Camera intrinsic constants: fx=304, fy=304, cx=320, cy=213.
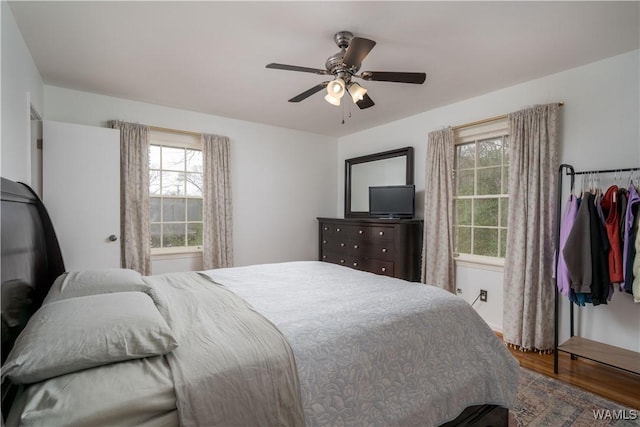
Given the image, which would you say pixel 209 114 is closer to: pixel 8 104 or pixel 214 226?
pixel 214 226

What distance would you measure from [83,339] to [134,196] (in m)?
2.96

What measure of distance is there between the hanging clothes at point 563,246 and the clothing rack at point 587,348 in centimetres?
4

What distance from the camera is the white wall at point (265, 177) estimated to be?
3674 millimetres

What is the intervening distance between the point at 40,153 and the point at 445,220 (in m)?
4.33

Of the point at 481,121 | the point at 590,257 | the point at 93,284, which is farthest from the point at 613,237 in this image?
the point at 93,284

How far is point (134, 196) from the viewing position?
352cm

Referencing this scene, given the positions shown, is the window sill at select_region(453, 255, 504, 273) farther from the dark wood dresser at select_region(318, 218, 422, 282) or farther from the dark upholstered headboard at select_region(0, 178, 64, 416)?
the dark upholstered headboard at select_region(0, 178, 64, 416)

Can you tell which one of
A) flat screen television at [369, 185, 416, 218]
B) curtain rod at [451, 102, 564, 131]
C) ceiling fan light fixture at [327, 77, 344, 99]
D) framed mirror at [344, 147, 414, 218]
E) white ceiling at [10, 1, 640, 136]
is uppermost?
white ceiling at [10, 1, 640, 136]

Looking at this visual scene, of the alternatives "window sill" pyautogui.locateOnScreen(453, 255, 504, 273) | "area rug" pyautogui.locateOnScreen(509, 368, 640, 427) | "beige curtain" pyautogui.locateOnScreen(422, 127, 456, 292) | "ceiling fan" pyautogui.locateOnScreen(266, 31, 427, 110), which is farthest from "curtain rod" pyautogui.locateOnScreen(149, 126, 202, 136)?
"area rug" pyautogui.locateOnScreen(509, 368, 640, 427)

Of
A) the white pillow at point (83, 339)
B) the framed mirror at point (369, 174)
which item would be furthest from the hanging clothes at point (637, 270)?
the white pillow at point (83, 339)

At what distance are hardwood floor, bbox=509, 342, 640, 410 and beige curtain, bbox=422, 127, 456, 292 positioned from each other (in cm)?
110

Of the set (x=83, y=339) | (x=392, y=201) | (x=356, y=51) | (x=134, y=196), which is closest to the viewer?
(x=83, y=339)

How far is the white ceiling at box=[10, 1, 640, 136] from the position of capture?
194 cm

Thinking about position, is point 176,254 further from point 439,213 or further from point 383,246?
point 439,213
